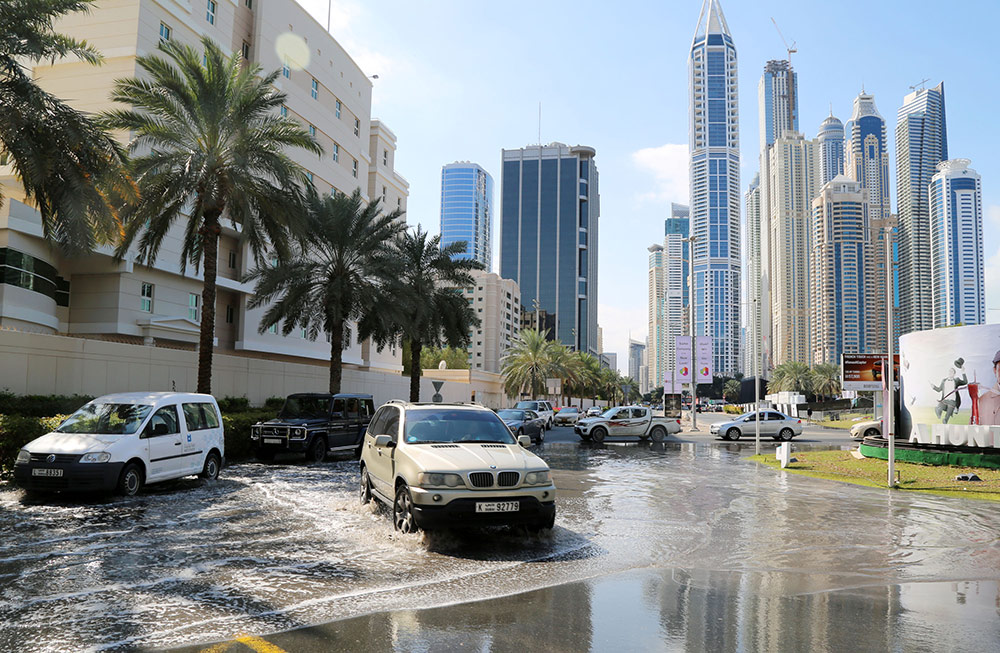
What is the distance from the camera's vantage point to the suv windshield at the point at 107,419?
1175 cm

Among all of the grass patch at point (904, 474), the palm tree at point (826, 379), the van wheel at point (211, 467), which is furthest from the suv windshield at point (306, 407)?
the palm tree at point (826, 379)

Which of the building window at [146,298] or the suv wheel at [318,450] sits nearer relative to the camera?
the suv wheel at [318,450]

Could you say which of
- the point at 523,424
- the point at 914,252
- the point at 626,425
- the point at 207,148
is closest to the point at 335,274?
the point at 207,148

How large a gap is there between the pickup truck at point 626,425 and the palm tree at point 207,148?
1649 centimetres

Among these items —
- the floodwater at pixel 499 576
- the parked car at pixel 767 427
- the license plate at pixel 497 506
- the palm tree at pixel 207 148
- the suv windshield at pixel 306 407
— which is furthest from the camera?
the parked car at pixel 767 427

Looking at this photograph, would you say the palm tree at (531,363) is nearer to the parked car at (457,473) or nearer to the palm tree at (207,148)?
the palm tree at (207,148)

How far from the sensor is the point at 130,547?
7891 mm

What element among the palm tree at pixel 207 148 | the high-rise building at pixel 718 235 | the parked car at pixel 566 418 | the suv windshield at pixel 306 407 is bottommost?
the parked car at pixel 566 418

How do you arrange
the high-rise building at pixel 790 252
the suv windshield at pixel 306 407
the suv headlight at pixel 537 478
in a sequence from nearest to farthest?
the suv headlight at pixel 537 478, the suv windshield at pixel 306 407, the high-rise building at pixel 790 252

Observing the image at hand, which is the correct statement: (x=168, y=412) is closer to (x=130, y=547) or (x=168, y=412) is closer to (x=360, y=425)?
(x=130, y=547)

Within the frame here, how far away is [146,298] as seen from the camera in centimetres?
3102

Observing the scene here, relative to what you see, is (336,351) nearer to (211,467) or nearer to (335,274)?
(335,274)

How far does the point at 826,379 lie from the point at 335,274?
291ft

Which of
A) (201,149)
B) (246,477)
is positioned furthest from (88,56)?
(246,477)
